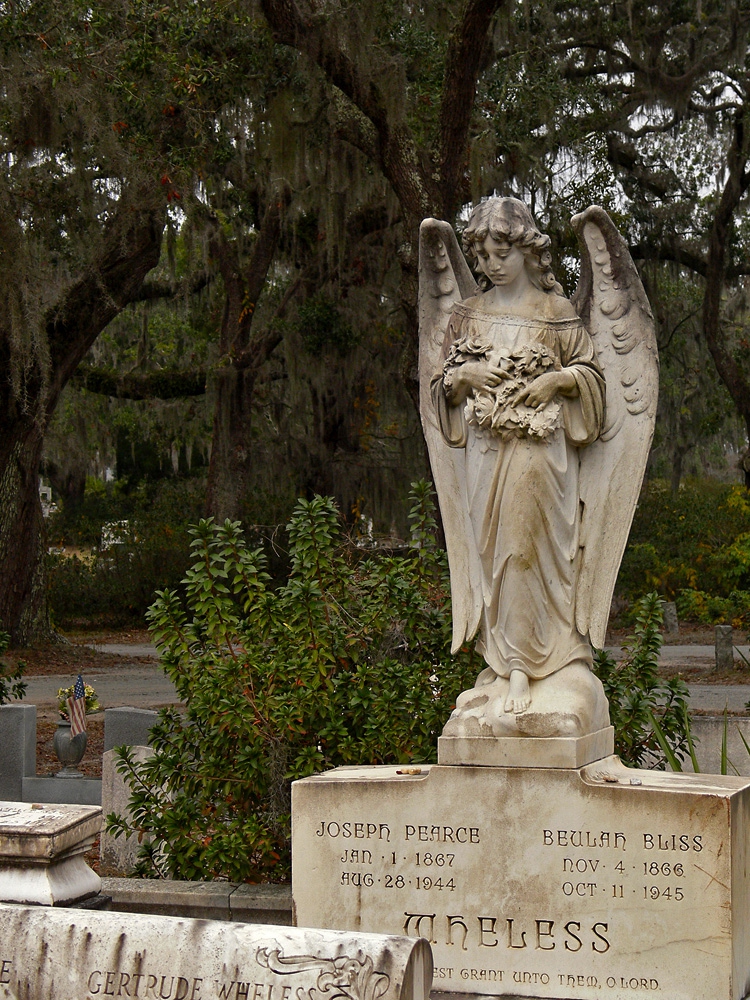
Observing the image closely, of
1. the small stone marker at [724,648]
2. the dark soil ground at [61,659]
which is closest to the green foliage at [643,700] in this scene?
the small stone marker at [724,648]

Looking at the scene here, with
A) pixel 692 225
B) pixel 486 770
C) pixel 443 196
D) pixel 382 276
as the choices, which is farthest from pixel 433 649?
pixel 692 225

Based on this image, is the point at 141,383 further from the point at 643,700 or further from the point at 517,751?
the point at 517,751

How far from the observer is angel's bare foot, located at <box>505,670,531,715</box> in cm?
532

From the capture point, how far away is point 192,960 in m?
3.48

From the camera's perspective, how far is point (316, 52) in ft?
44.2

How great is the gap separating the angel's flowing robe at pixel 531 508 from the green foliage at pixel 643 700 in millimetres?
1316

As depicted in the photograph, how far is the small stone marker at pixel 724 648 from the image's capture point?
1644 cm

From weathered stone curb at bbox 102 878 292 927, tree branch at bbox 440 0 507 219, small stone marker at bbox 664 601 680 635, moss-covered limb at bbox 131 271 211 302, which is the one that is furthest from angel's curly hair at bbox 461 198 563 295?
small stone marker at bbox 664 601 680 635

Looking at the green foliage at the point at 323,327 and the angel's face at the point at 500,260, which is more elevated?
the green foliage at the point at 323,327

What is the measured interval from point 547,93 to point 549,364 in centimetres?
1084

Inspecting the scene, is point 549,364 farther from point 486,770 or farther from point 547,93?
point 547,93

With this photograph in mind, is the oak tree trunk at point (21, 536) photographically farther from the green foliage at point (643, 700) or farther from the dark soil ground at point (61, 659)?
the green foliage at point (643, 700)

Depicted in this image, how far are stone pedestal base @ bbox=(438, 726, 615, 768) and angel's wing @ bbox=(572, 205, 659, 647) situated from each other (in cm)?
51

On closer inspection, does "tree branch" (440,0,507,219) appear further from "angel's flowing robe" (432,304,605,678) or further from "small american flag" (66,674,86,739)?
"angel's flowing robe" (432,304,605,678)
